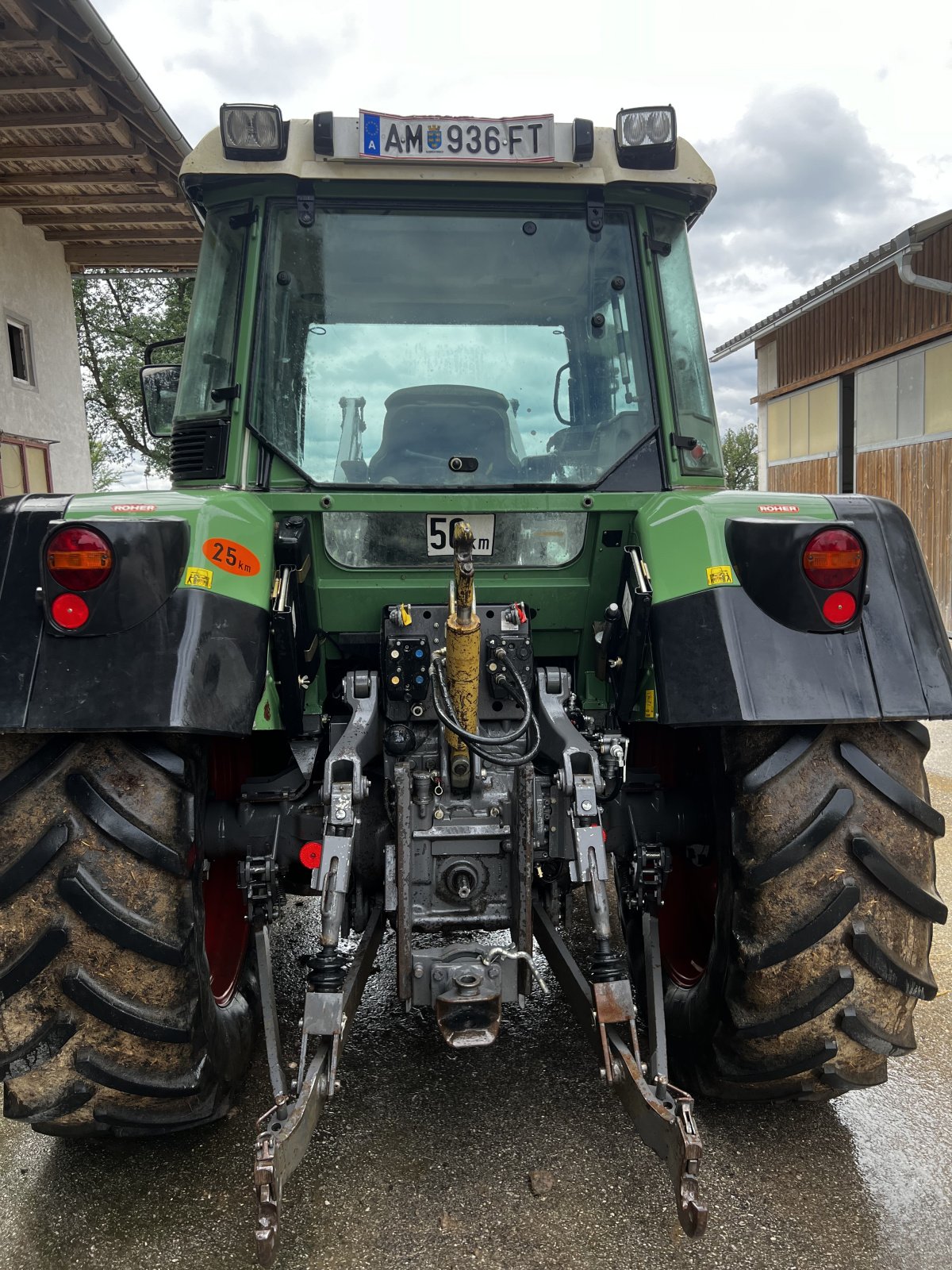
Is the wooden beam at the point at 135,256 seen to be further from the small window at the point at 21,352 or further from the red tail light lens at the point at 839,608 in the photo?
the red tail light lens at the point at 839,608

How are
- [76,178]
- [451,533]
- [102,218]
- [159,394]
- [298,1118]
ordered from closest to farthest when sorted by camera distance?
[298,1118], [451,533], [159,394], [76,178], [102,218]


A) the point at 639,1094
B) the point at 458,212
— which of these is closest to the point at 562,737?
the point at 639,1094

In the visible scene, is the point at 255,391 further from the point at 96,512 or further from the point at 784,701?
the point at 784,701

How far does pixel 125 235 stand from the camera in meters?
11.4

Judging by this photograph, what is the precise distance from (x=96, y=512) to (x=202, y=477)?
27.6 inches

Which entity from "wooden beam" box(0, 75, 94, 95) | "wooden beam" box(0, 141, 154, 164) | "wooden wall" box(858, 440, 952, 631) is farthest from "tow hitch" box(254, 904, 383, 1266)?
"wooden wall" box(858, 440, 952, 631)

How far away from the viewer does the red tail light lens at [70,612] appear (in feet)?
6.89

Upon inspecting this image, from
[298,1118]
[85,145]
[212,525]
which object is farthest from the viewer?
[85,145]

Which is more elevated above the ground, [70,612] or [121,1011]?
[70,612]

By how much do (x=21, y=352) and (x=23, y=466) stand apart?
4.49 ft

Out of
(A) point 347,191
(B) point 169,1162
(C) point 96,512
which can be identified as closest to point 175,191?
(A) point 347,191

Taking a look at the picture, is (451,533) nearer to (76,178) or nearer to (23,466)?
(76,178)

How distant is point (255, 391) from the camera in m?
2.89

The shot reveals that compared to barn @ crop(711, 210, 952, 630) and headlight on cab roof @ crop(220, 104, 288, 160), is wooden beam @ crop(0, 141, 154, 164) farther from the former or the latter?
barn @ crop(711, 210, 952, 630)
